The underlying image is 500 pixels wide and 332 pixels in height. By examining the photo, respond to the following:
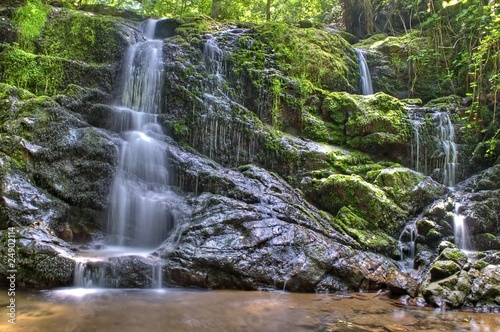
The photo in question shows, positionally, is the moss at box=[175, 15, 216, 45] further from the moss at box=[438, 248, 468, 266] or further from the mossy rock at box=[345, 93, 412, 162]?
the moss at box=[438, 248, 468, 266]

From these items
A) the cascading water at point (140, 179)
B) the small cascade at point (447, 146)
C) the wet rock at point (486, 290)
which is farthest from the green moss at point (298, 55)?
the wet rock at point (486, 290)

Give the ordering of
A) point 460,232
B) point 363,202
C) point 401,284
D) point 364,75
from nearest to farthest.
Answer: point 401,284 → point 460,232 → point 363,202 → point 364,75

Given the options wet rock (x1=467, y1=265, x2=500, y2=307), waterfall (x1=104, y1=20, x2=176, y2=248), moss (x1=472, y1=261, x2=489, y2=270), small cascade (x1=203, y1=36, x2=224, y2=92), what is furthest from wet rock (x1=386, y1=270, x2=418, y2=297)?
small cascade (x1=203, y1=36, x2=224, y2=92)

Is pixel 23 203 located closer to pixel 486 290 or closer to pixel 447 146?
pixel 486 290

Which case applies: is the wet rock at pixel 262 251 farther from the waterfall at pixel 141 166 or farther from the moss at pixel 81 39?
the moss at pixel 81 39

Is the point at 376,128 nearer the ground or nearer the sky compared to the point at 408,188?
nearer the sky

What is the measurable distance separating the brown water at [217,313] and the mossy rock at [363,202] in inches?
119

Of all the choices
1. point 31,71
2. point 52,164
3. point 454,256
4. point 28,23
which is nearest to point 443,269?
point 454,256

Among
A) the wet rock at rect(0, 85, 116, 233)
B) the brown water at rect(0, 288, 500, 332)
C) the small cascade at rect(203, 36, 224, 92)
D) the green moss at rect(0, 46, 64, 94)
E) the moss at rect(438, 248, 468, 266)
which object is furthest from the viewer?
the small cascade at rect(203, 36, 224, 92)

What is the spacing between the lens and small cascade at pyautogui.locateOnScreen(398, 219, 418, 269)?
739 centimetres

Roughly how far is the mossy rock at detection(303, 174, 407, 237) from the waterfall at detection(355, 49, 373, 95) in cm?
562

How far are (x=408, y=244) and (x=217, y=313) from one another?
17.4 feet

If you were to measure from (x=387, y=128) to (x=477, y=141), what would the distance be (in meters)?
2.98

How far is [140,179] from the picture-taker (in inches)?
306
